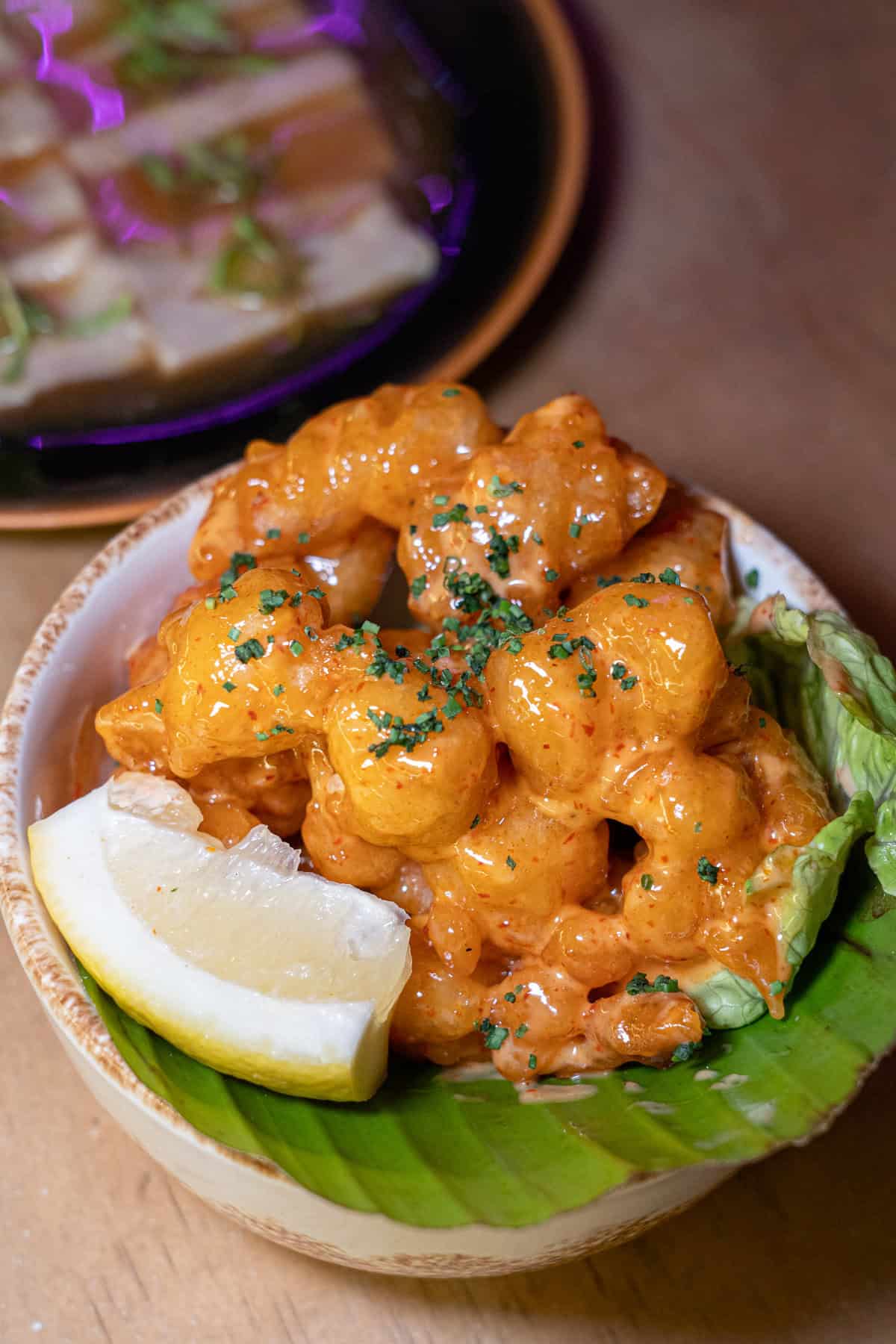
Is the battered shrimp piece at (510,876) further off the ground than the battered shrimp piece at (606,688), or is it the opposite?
the battered shrimp piece at (606,688)

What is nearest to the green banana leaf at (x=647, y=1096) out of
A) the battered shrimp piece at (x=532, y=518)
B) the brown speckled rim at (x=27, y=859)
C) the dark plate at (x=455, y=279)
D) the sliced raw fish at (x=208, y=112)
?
the brown speckled rim at (x=27, y=859)

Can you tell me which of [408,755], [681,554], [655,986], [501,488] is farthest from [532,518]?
[655,986]

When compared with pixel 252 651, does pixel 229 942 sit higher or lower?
lower

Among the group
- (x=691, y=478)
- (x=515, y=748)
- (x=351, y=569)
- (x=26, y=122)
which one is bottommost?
(x=26, y=122)

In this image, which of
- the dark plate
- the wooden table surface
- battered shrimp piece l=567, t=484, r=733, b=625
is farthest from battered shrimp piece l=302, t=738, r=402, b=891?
the dark plate

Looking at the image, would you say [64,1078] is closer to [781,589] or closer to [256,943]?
[256,943]

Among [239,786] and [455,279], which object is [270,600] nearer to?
[239,786]

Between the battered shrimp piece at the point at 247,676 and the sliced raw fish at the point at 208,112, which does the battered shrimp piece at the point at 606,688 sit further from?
the sliced raw fish at the point at 208,112

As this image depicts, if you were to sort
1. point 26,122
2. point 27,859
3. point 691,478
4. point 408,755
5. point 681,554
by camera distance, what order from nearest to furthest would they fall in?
point 408,755
point 27,859
point 681,554
point 691,478
point 26,122
